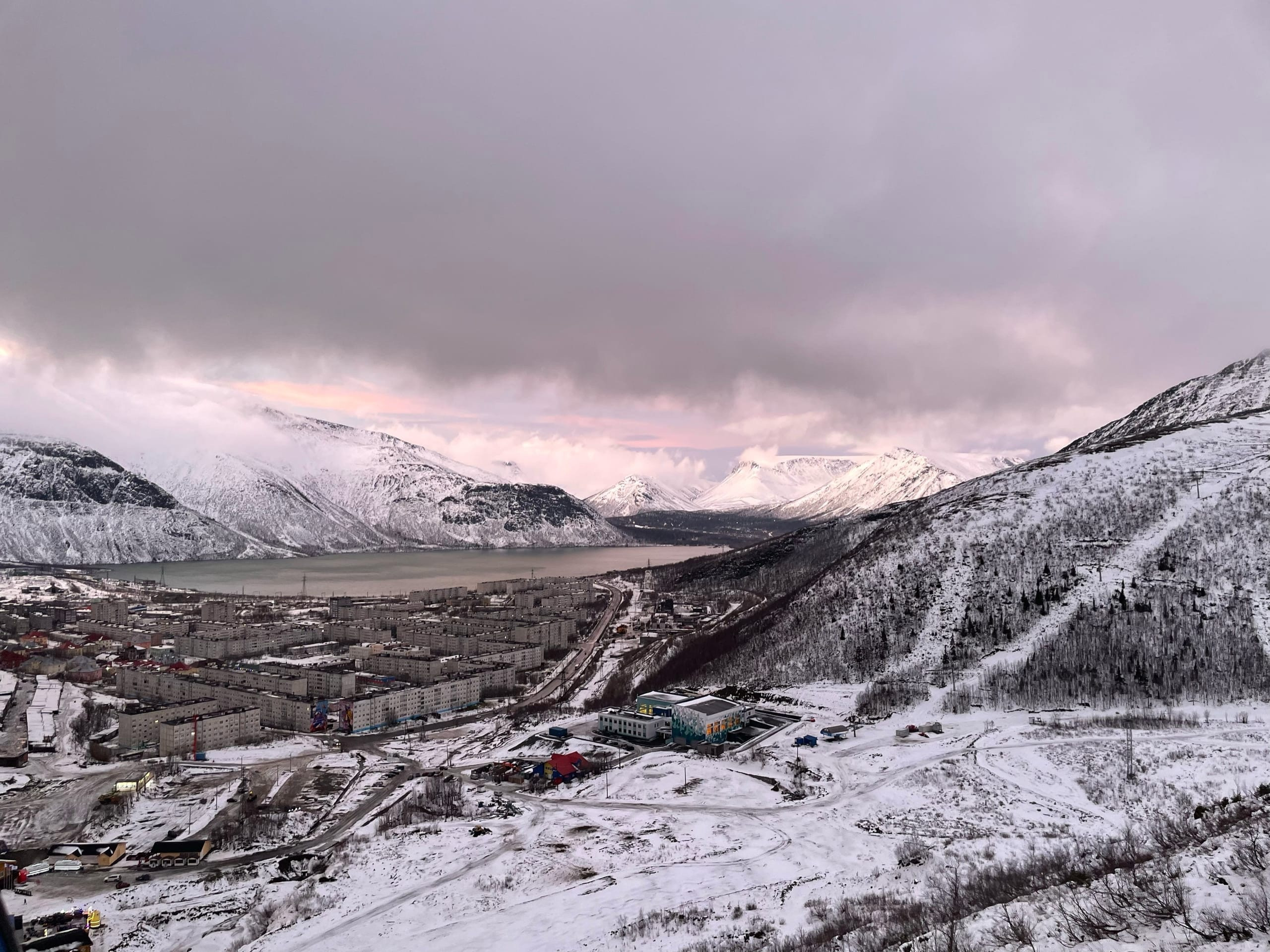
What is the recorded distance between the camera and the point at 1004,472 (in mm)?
113875

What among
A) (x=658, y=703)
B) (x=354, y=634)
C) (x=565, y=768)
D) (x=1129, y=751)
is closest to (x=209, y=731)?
(x=565, y=768)

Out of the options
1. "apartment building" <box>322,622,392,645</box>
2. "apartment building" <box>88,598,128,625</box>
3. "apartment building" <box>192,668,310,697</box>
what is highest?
"apartment building" <box>88,598,128,625</box>

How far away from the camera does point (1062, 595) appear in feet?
237

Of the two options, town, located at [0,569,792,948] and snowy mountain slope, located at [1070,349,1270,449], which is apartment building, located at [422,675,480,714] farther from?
snowy mountain slope, located at [1070,349,1270,449]

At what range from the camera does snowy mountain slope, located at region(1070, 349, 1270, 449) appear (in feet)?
431

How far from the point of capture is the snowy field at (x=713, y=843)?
3020cm

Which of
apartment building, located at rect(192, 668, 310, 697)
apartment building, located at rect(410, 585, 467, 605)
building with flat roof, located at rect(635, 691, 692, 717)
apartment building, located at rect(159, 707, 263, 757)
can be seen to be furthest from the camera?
apartment building, located at rect(410, 585, 467, 605)

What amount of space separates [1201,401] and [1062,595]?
309 feet

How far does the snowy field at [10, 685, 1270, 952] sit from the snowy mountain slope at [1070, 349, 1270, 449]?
95.4 meters

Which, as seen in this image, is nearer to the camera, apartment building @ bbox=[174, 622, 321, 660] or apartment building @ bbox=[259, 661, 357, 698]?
apartment building @ bbox=[259, 661, 357, 698]

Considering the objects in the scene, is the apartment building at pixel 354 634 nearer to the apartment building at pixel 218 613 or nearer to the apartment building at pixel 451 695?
the apartment building at pixel 218 613

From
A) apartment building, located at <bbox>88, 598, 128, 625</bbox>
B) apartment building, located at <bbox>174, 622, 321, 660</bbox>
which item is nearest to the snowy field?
apartment building, located at <bbox>174, 622, 321, 660</bbox>

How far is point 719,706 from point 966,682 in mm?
20063

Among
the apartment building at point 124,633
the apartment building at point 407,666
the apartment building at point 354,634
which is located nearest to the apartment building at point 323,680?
the apartment building at point 407,666
